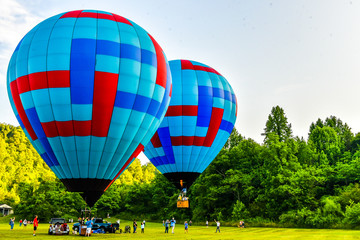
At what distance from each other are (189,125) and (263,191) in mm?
27220

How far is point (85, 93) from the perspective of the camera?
16.1 m

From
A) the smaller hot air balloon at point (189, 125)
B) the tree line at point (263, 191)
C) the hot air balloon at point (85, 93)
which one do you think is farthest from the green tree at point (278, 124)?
the hot air balloon at point (85, 93)

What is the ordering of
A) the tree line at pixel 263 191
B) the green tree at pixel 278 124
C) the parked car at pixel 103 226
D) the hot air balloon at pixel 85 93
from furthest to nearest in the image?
the green tree at pixel 278 124 < the tree line at pixel 263 191 < the parked car at pixel 103 226 < the hot air balloon at pixel 85 93

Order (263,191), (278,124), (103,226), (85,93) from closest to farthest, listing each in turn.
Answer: (85,93) < (103,226) < (263,191) < (278,124)

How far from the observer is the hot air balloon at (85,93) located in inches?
639

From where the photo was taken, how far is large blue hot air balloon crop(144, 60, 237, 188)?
80.7 ft

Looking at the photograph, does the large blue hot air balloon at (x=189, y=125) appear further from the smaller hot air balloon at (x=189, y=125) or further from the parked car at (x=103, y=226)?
the parked car at (x=103, y=226)

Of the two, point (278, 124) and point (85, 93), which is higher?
point (278, 124)

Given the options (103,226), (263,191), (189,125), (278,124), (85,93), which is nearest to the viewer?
(85,93)

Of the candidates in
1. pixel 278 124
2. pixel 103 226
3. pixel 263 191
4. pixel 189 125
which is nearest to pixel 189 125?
pixel 189 125

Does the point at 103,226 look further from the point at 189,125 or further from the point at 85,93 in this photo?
the point at 85,93

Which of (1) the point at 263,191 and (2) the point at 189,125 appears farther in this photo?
(1) the point at 263,191

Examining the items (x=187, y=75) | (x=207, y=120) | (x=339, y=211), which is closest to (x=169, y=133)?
(x=207, y=120)

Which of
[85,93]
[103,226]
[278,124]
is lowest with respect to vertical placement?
[103,226]
